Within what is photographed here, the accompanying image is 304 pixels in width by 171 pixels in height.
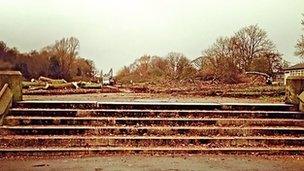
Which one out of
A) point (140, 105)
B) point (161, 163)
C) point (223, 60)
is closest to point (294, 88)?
point (140, 105)

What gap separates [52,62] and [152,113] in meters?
70.4

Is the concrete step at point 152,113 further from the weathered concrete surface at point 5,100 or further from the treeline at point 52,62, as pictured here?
the treeline at point 52,62

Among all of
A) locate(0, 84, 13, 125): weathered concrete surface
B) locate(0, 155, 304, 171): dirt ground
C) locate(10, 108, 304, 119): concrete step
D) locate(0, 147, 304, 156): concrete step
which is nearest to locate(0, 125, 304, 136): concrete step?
locate(0, 84, 13, 125): weathered concrete surface

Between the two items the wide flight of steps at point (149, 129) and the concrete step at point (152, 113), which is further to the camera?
the concrete step at point (152, 113)

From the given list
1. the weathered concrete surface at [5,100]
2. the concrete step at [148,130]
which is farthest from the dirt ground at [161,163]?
the weathered concrete surface at [5,100]

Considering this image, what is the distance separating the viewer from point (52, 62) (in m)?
80.1

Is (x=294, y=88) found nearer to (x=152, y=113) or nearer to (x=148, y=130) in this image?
(x=152, y=113)

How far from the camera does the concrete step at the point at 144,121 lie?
1123 cm

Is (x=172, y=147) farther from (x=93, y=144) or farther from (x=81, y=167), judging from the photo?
(x=81, y=167)

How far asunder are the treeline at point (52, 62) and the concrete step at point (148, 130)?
6100cm

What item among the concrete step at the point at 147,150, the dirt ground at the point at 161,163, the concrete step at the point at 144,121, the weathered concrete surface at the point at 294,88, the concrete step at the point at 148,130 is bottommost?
the dirt ground at the point at 161,163

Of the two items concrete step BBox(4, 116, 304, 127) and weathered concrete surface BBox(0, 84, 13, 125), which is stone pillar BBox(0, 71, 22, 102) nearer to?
weathered concrete surface BBox(0, 84, 13, 125)

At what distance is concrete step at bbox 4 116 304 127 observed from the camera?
1123 cm

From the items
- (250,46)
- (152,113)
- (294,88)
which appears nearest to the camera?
(152,113)
